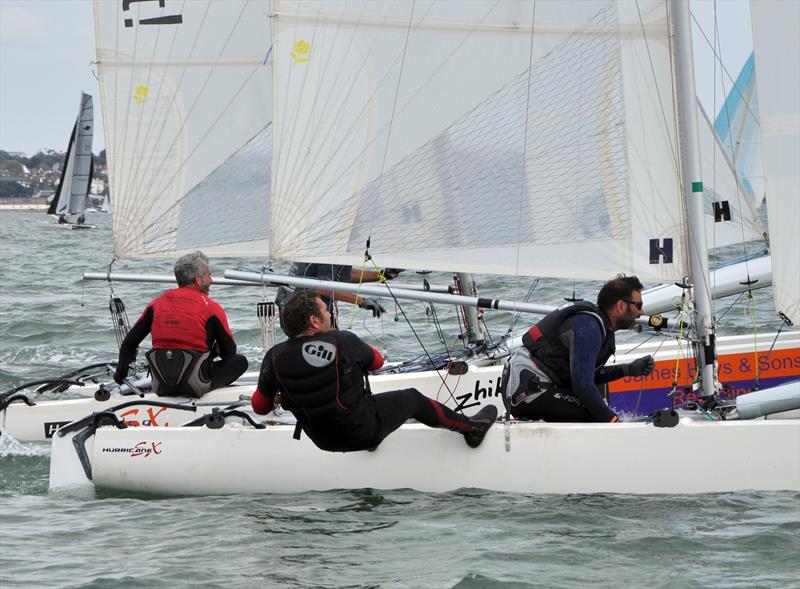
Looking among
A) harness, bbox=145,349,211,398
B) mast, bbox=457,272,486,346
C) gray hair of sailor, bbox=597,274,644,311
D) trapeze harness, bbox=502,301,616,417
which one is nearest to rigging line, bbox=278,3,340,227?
harness, bbox=145,349,211,398

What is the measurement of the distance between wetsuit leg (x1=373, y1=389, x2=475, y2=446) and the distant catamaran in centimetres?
3021

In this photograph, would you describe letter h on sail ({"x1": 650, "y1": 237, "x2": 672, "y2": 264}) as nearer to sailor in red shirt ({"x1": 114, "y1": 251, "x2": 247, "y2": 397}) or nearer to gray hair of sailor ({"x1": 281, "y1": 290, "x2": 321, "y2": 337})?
gray hair of sailor ({"x1": 281, "y1": 290, "x2": 321, "y2": 337})

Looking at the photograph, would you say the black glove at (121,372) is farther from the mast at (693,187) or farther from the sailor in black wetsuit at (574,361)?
the mast at (693,187)

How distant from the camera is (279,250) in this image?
744 centimetres

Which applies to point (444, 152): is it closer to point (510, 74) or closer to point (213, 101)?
point (510, 74)

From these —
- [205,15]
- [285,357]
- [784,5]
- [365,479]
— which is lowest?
[365,479]

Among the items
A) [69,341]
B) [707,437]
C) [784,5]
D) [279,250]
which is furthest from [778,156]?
[69,341]

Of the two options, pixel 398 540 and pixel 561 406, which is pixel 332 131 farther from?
pixel 398 540

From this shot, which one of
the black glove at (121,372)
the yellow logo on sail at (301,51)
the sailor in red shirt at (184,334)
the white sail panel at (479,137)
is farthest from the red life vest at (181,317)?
the yellow logo on sail at (301,51)

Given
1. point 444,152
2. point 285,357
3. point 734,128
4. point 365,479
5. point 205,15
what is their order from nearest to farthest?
point 285,357, point 365,479, point 444,152, point 734,128, point 205,15

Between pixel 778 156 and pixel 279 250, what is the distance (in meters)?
2.85

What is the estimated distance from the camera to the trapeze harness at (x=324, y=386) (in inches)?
204

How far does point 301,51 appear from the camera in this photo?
289 inches

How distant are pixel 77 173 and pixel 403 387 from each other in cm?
3626
